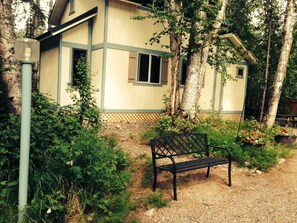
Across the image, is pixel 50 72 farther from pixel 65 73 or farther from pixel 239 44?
pixel 239 44

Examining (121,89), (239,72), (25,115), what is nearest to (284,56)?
(239,72)

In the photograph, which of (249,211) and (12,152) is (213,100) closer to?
(249,211)

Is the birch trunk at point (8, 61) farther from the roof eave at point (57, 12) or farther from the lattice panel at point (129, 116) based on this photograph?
the roof eave at point (57, 12)

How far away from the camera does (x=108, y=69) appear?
39.1 ft

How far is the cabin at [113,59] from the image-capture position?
11.9 meters

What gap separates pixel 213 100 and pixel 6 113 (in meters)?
12.4

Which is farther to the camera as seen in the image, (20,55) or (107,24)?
(107,24)

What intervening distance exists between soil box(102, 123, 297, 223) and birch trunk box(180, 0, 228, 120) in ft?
9.35

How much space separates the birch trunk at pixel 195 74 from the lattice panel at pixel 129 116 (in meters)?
3.87

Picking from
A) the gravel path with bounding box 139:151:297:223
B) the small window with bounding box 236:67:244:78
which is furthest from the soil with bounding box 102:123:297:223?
the small window with bounding box 236:67:244:78

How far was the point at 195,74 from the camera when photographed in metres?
9.47

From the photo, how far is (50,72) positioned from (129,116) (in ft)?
15.1

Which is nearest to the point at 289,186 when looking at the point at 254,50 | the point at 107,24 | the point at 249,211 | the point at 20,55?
the point at 249,211

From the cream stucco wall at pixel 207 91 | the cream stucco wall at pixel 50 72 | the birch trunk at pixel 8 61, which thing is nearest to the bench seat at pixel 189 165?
the birch trunk at pixel 8 61
